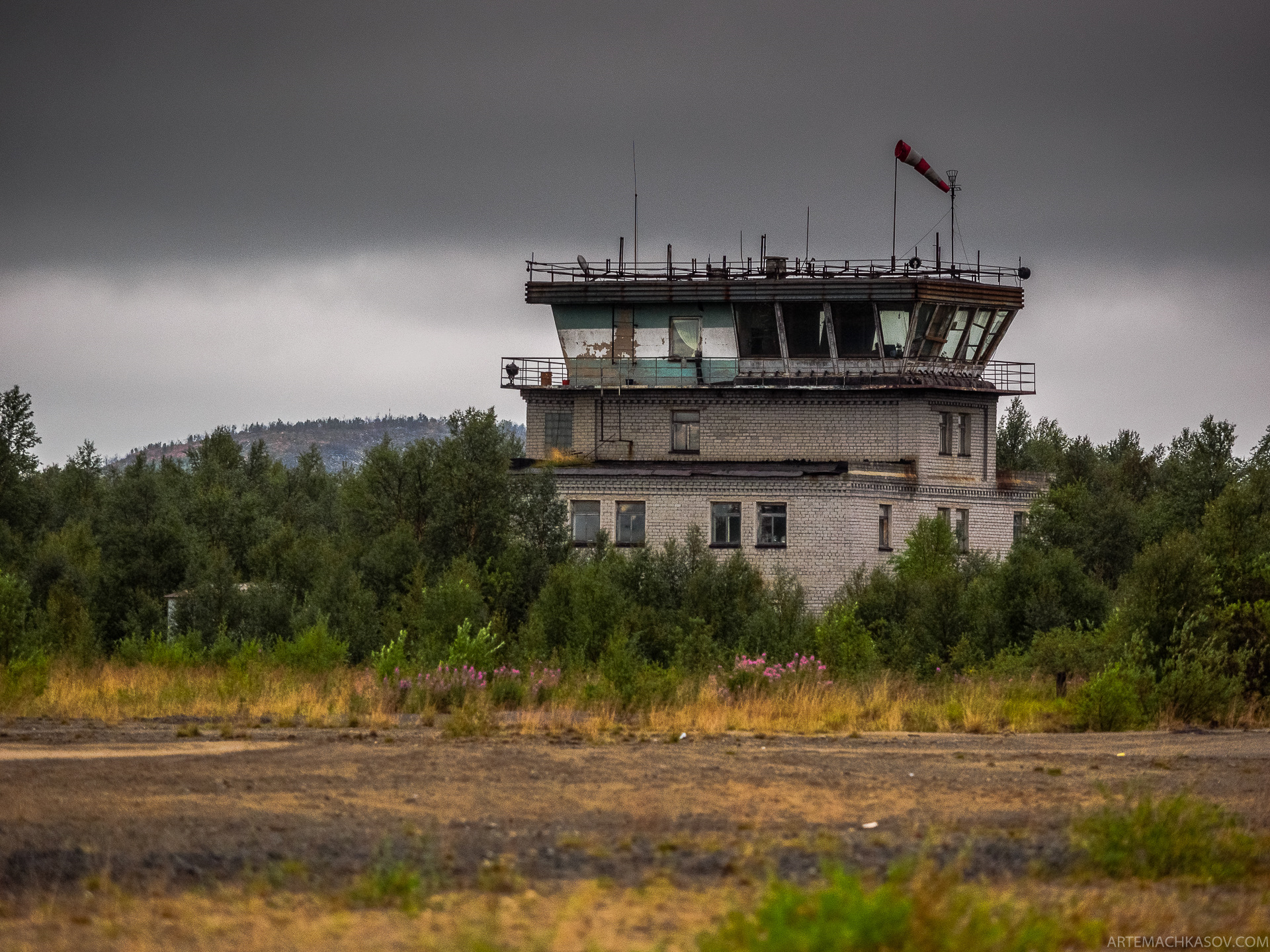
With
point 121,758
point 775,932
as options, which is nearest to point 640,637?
point 121,758

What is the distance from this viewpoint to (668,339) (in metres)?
61.6

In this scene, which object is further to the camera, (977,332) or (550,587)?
(977,332)

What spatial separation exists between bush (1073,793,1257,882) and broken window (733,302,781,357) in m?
46.2

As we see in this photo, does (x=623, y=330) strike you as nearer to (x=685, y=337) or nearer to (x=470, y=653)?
(x=685, y=337)

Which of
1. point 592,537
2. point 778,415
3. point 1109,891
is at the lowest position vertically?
point 1109,891

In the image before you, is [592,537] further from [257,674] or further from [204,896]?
[204,896]

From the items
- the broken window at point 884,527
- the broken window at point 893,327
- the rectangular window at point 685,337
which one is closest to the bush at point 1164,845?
the broken window at point 884,527

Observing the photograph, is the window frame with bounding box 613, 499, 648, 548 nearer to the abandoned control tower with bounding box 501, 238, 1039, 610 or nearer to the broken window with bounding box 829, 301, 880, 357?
the abandoned control tower with bounding box 501, 238, 1039, 610

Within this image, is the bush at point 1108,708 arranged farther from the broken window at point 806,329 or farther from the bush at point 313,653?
the broken window at point 806,329

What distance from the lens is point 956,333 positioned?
60844mm

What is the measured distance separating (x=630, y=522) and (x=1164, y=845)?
43304 millimetres

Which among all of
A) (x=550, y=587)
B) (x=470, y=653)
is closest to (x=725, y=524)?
(x=550, y=587)

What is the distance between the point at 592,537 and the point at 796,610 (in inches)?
708

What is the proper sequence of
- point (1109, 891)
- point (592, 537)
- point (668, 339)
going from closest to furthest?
1. point (1109, 891)
2. point (592, 537)
3. point (668, 339)
